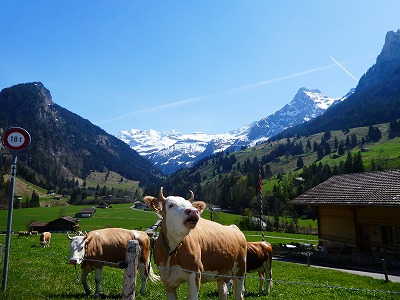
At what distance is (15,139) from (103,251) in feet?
18.0

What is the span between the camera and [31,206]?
182m

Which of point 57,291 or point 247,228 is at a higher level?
point 57,291

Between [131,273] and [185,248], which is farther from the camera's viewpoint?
[185,248]

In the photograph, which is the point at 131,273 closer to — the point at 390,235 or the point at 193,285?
the point at 193,285

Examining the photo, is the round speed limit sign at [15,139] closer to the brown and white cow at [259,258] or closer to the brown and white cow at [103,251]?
the brown and white cow at [103,251]

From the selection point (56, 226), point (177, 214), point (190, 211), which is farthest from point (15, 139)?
point (56, 226)

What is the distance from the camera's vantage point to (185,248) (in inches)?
289

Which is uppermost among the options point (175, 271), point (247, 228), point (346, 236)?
point (175, 271)

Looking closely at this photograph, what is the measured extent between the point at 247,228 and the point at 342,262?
68304mm

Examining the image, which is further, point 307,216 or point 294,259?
point 307,216

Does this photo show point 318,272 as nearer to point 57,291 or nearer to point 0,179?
point 57,291

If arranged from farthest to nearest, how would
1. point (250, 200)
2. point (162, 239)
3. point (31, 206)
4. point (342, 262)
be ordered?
point (31, 206) → point (250, 200) → point (342, 262) → point (162, 239)

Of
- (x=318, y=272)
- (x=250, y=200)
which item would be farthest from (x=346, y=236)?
(x=250, y=200)

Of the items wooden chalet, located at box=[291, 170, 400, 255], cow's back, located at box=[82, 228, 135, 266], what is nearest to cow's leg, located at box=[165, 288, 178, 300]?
cow's back, located at box=[82, 228, 135, 266]
